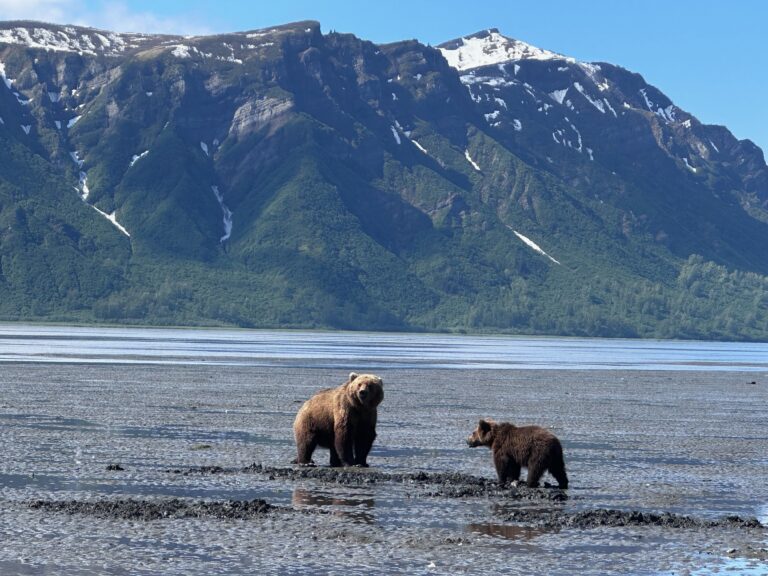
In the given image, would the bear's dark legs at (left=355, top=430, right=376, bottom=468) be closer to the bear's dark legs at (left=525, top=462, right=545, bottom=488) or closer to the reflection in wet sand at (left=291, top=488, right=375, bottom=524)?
the reflection in wet sand at (left=291, top=488, right=375, bottom=524)

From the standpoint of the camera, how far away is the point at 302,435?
25.8 metres

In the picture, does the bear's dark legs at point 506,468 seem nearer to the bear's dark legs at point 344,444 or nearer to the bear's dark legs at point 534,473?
the bear's dark legs at point 534,473

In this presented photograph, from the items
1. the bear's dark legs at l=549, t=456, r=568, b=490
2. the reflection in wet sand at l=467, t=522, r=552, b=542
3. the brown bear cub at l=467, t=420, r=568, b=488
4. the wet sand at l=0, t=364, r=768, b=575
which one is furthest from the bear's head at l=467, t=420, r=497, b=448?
the reflection in wet sand at l=467, t=522, r=552, b=542

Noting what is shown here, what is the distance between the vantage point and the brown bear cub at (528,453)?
2275cm

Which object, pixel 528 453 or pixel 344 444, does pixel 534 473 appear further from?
pixel 344 444

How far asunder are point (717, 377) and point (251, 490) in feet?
200

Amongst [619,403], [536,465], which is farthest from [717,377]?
[536,465]

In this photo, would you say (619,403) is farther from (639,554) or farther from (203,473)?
(639,554)

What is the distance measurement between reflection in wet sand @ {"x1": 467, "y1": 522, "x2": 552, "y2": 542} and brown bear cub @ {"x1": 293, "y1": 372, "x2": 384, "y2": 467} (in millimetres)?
5983

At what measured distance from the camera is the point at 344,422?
2525 centimetres

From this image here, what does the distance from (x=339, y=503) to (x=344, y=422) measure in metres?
4.41

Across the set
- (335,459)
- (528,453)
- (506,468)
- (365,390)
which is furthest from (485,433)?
(335,459)

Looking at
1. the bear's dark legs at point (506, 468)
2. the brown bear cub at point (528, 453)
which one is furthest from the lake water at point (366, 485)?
the bear's dark legs at point (506, 468)

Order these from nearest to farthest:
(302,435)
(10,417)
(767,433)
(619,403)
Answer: (302,435)
(10,417)
(767,433)
(619,403)
